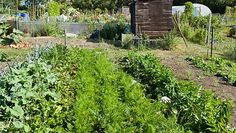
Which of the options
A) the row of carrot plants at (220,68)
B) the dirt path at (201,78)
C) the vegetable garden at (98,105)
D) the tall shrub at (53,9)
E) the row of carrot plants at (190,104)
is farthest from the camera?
the tall shrub at (53,9)

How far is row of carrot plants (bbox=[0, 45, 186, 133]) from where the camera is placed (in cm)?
482

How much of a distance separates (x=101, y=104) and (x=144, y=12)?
1097cm

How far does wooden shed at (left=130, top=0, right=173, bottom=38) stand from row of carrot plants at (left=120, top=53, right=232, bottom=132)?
8.40 meters

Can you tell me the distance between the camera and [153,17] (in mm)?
16375

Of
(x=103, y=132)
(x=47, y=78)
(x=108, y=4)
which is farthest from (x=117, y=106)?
(x=108, y=4)

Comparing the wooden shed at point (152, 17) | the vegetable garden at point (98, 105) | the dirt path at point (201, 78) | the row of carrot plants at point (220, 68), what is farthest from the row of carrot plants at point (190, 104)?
the wooden shed at point (152, 17)

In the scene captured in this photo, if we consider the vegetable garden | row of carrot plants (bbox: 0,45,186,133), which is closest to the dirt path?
the vegetable garden

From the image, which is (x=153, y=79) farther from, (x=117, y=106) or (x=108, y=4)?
(x=108, y=4)

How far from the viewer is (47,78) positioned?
610 centimetres

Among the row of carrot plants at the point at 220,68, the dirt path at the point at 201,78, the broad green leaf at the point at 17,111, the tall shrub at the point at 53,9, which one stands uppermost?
the tall shrub at the point at 53,9

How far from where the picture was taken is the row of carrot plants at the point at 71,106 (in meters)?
4.82

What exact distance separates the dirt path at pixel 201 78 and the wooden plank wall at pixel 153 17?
13.3 feet

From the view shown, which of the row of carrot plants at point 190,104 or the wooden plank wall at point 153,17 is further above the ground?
the wooden plank wall at point 153,17

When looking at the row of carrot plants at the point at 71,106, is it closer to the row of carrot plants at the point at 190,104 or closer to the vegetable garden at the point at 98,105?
the vegetable garden at the point at 98,105
